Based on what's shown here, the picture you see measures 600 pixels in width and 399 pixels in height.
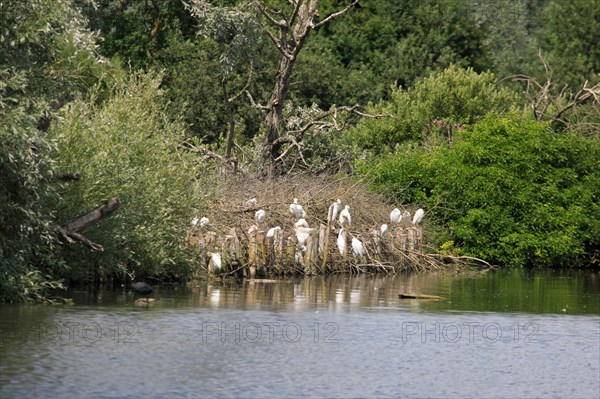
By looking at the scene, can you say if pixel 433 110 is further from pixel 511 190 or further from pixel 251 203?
pixel 251 203

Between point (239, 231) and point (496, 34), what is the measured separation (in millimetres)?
56583

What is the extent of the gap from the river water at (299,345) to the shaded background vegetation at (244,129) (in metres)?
1.54

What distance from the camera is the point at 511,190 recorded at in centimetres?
3180

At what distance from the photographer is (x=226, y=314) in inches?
727

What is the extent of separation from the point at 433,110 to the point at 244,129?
6.33 m

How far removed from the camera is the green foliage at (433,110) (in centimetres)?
3853

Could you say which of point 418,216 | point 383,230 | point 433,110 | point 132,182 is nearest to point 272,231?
point 383,230

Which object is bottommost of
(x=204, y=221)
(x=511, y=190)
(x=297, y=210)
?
(x=204, y=221)

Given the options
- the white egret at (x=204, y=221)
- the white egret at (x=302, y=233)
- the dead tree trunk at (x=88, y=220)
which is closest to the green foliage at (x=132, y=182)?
the white egret at (x=204, y=221)

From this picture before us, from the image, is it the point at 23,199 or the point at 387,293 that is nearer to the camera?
the point at 23,199

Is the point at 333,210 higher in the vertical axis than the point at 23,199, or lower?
higher

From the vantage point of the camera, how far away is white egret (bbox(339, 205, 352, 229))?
26797 millimetres

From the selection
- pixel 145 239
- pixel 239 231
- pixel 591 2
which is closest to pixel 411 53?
pixel 591 2

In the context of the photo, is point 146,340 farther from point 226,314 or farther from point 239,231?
point 239,231
